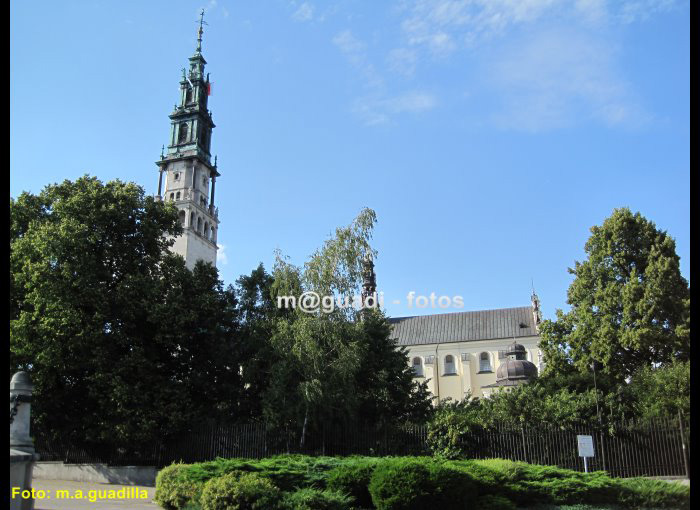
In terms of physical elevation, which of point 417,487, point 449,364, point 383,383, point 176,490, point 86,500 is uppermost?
point 449,364

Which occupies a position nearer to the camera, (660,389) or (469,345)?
(660,389)

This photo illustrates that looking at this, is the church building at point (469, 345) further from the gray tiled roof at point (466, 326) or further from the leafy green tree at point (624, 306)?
the leafy green tree at point (624, 306)

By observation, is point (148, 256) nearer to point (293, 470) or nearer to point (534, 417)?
point (293, 470)

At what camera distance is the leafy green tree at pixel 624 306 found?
1200 inches

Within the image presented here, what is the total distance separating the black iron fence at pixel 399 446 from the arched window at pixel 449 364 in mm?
41923

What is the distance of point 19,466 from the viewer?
8.78 m

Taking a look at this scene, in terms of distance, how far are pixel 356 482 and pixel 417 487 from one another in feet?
5.12

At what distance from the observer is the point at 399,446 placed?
21.3m

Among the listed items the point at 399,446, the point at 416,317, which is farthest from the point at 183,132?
the point at 399,446

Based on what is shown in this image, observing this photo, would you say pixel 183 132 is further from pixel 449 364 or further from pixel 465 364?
pixel 465 364

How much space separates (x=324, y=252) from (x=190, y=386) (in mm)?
7721

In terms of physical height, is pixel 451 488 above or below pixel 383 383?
below
